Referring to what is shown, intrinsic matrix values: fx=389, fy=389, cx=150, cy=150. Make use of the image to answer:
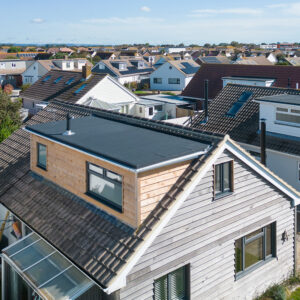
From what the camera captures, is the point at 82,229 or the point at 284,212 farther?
the point at 284,212

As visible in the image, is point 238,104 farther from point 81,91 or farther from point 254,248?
point 81,91

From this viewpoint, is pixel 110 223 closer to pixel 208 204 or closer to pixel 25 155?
pixel 208 204

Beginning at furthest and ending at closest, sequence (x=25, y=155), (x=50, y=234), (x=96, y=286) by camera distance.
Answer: (x=25, y=155) → (x=50, y=234) → (x=96, y=286)

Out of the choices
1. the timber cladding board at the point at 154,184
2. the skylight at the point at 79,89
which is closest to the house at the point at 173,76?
the skylight at the point at 79,89

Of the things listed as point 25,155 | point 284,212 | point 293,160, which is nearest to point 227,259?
point 284,212

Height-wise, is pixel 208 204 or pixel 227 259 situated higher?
pixel 208 204

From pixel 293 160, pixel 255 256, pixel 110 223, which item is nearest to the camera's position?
pixel 110 223

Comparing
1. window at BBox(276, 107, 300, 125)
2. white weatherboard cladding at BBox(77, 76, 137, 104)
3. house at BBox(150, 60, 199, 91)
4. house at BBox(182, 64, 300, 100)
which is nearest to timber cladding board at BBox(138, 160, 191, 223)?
window at BBox(276, 107, 300, 125)

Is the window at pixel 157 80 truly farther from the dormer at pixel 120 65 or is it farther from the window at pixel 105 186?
the window at pixel 105 186
